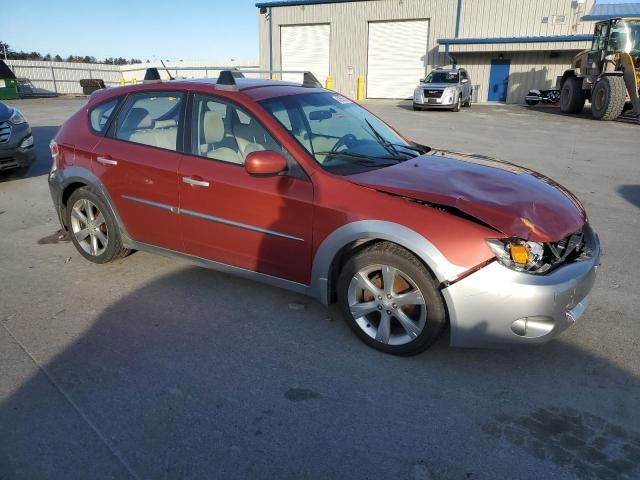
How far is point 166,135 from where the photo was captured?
393cm

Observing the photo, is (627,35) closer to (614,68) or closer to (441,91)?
(614,68)

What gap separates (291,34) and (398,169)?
109 feet

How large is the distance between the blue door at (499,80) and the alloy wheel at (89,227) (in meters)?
29.6

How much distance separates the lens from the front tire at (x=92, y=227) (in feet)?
14.3

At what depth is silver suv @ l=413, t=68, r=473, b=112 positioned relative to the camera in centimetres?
2130

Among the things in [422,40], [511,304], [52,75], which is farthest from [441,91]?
[52,75]

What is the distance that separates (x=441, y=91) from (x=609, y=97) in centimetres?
658

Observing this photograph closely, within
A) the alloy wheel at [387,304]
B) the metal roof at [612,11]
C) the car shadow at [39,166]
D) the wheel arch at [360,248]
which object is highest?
the metal roof at [612,11]

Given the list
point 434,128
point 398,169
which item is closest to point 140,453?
point 398,169

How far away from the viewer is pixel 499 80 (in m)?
29.6

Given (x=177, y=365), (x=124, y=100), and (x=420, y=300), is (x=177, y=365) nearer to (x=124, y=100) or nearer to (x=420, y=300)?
(x=420, y=300)

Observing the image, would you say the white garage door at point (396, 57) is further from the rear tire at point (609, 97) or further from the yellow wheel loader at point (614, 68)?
the rear tire at point (609, 97)

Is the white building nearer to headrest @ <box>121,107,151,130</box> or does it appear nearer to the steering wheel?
headrest @ <box>121,107,151,130</box>

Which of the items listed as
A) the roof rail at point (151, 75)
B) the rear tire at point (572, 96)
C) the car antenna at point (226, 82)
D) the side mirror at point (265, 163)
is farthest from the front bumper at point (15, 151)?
the rear tire at point (572, 96)
